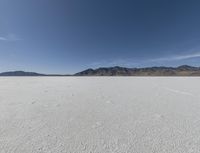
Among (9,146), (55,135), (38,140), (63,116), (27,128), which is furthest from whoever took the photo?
(63,116)

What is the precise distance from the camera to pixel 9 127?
2.11 metres

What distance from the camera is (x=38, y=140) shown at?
1733mm

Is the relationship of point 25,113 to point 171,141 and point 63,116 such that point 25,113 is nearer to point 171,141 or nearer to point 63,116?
point 63,116

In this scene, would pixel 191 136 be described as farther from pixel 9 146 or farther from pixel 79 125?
pixel 9 146

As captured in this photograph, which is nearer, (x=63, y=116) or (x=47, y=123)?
(x=47, y=123)

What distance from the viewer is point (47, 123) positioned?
7.59ft

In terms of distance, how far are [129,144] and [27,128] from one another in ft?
5.11

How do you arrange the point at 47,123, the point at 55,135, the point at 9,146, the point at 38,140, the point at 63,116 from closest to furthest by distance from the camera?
the point at 9,146 → the point at 38,140 → the point at 55,135 → the point at 47,123 → the point at 63,116

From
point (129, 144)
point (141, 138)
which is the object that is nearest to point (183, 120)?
point (141, 138)

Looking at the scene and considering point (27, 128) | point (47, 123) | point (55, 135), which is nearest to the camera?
point (55, 135)

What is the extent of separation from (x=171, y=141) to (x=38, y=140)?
1.68 meters

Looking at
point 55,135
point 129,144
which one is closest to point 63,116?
point 55,135

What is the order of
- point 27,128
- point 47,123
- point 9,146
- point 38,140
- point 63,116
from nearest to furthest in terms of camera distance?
point 9,146 < point 38,140 < point 27,128 < point 47,123 < point 63,116

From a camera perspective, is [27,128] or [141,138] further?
[27,128]
